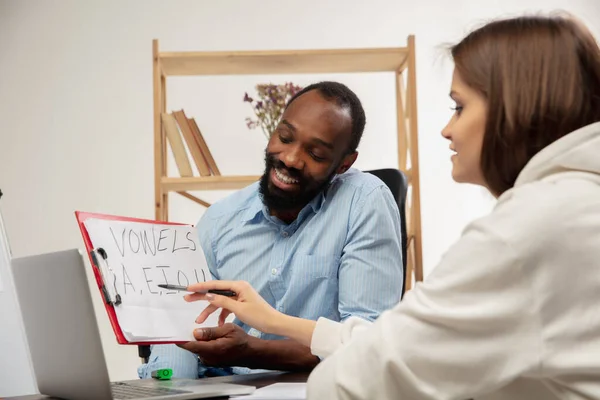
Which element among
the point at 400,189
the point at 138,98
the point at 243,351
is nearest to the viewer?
the point at 243,351

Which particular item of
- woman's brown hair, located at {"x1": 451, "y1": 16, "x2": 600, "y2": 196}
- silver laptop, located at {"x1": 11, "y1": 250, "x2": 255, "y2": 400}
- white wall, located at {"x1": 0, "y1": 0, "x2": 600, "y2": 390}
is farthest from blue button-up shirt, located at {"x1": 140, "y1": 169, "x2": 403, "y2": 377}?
white wall, located at {"x1": 0, "y1": 0, "x2": 600, "y2": 390}

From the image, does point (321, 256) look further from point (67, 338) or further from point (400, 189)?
point (67, 338)

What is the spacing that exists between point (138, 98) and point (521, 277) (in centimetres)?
319

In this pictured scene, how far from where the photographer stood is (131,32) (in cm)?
373

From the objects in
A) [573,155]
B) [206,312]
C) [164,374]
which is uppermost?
[573,155]

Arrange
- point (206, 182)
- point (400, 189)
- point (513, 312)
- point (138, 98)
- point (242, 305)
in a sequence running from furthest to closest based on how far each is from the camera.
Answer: point (138, 98), point (206, 182), point (400, 189), point (242, 305), point (513, 312)

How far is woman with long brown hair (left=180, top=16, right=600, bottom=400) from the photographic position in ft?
2.50

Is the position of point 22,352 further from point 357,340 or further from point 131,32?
point 131,32

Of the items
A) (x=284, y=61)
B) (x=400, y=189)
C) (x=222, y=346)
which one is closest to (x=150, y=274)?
(x=222, y=346)

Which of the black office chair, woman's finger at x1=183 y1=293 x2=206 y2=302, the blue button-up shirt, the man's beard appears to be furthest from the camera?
the black office chair

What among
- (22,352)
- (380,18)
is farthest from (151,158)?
(22,352)

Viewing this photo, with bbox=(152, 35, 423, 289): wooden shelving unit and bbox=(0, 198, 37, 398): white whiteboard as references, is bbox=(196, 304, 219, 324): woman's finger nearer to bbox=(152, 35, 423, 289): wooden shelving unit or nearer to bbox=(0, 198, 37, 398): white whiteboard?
bbox=(0, 198, 37, 398): white whiteboard

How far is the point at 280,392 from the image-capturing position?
101 cm

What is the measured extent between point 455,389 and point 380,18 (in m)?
3.19
